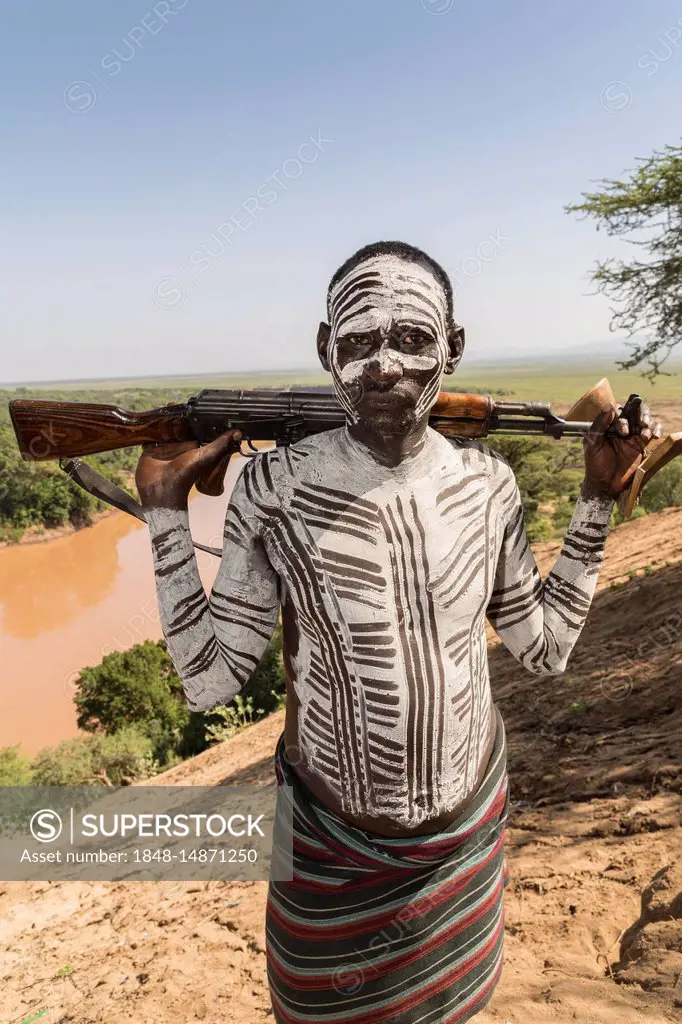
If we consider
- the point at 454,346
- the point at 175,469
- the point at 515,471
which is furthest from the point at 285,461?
the point at 515,471

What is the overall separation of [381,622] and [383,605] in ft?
0.14

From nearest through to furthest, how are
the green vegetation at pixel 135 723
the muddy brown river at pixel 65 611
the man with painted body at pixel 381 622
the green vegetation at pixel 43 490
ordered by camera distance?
1. the man with painted body at pixel 381 622
2. the green vegetation at pixel 135 723
3. the muddy brown river at pixel 65 611
4. the green vegetation at pixel 43 490

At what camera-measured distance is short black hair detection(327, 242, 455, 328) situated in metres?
1.65

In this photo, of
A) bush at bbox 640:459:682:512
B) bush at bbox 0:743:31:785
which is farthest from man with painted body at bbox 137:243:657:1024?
bush at bbox 640:459:682:512

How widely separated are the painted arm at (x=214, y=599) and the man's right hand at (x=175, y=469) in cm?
3

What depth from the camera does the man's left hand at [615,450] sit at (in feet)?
5.87

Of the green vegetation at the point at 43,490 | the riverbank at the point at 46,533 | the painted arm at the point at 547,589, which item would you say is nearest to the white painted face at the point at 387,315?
the painted arm at the point at 547,589

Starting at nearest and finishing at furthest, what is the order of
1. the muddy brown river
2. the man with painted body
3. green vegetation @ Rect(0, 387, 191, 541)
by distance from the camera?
the man with painted body → the muddy brown river → green vegetation @ Rect(0, 387, 191, 541)

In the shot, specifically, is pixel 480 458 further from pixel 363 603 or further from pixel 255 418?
pixel 255 418

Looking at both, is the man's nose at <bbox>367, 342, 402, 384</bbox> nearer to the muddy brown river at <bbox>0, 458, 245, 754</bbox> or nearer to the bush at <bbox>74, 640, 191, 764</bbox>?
the bush at <bbox>74, 640, 191, 764</bbox>

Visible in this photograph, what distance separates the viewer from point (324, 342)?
1732 mm

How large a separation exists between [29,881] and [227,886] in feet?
11.4

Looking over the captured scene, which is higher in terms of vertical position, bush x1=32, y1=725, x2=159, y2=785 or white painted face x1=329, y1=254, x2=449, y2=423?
white painted face x1=329, y1=254, x2=449, y2=423

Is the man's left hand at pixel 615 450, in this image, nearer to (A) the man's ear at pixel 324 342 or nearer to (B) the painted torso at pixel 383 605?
(B) the painted torso at pixel 383 605
